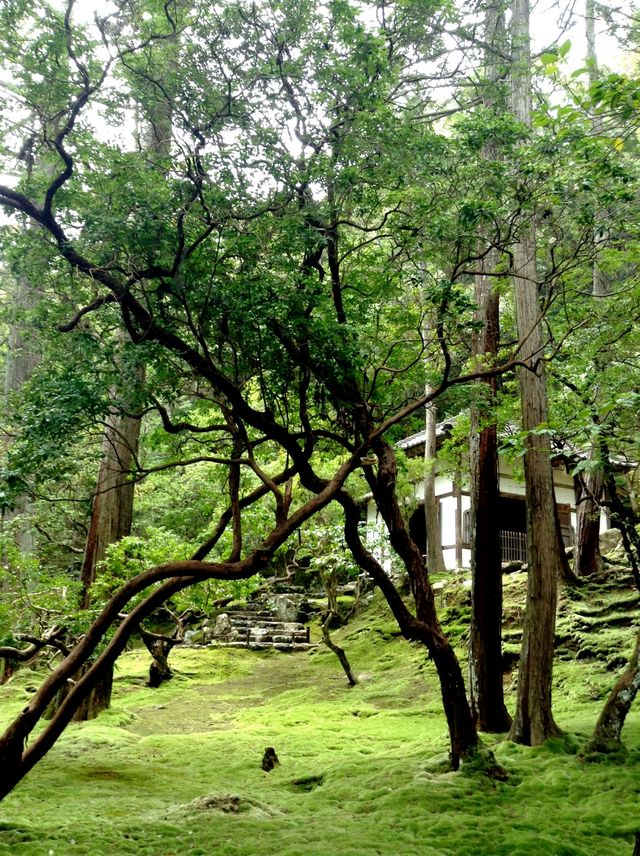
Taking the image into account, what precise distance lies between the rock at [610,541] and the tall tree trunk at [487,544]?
330 inches

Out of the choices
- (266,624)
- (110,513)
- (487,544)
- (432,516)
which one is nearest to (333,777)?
(487,544)

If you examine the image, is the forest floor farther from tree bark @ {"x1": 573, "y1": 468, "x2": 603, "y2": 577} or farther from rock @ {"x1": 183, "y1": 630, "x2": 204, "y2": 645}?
rock @ {"x1": 183, "y1": 630, "x2": 204, "y2": 645}

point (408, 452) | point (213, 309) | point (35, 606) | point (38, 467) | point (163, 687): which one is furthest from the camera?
point (408, 452)

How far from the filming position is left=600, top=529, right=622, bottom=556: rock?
649 inches

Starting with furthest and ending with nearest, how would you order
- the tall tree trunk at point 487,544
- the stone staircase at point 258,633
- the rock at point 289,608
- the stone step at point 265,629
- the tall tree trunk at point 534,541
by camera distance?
1. the rock at point 289,608
2. the stone step at point 265,629
3. the stone staircase at point 258,633
4. the tall tree trunk at point 487,544
5. the tall tree trunk at point 534,541

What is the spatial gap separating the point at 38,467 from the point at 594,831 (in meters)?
5.39

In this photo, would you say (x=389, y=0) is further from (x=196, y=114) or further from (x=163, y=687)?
(x=163, y=687)

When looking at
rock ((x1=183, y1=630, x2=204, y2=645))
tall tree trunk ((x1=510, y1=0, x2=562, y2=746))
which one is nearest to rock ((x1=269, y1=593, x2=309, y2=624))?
rock ((x1=183, y1=630, x2=204, y2=645))

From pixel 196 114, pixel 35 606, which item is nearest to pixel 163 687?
pixel 35 606

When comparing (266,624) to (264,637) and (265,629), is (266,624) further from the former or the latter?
(264,637)

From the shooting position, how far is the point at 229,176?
600 centimetres

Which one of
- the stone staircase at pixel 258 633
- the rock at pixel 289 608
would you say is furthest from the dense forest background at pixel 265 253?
the rock at pixel 289 608

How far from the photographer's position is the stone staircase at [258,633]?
19.1 meters

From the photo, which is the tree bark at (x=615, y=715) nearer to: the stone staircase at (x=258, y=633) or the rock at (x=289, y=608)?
the stone staircase at (x=258, y=633)
